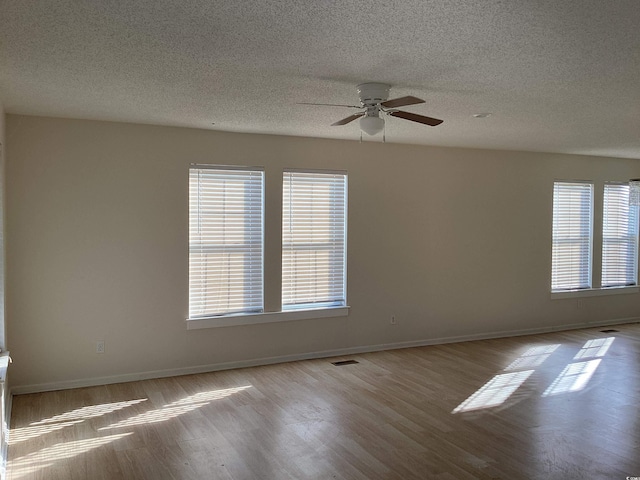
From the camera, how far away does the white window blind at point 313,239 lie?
6.08 metres

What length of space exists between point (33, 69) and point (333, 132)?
10.2 feet

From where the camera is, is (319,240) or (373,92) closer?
(373,92)

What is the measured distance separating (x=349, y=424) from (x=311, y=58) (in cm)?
274

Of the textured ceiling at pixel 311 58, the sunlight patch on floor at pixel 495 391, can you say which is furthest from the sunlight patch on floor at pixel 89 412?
the sunlight patch on floor at pixel 495 391

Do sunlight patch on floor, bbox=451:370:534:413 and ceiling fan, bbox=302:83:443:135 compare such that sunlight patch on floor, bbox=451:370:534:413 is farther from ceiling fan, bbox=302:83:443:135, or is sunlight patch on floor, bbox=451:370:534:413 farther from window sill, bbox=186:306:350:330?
ceiling fan, bbox=302:83:443:135

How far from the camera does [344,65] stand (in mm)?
3221

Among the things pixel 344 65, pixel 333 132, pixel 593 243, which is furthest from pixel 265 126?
pixel 593 243

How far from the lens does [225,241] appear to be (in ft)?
18.8

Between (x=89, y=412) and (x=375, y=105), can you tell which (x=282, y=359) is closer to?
(x=89, y=412)

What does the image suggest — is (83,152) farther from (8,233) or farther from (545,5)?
(545,5)

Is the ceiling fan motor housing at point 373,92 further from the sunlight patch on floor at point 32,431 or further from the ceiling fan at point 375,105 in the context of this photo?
the sunlight patch on floor at point 32,431

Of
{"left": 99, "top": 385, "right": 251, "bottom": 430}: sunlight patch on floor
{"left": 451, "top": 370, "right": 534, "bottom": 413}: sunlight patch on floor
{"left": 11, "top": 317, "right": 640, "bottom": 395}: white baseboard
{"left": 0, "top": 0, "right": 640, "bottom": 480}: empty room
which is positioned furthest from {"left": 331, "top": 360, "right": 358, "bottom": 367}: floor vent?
{"left": 451, "top": 370, "right": 534, "bottom": 413}: sunlight patch on floor

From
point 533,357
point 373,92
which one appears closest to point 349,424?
point 373,92

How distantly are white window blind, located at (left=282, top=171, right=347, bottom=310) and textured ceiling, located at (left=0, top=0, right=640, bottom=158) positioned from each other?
1.21 meters
